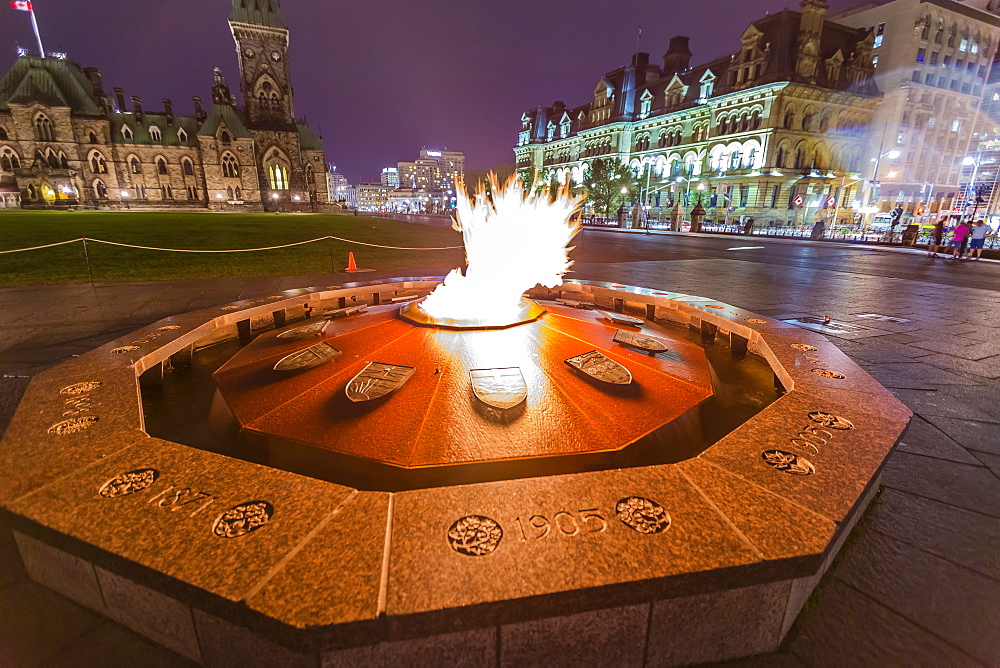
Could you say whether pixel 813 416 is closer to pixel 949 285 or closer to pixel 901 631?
pixel 901 631

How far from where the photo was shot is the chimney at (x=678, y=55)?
48.7 m

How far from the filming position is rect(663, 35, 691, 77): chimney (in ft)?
160

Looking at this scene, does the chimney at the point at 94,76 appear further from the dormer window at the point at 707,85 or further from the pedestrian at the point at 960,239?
the pedestrian at the point at 960,239

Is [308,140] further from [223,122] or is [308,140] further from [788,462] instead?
[788,462]

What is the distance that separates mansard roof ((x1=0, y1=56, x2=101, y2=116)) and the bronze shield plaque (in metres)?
73.5

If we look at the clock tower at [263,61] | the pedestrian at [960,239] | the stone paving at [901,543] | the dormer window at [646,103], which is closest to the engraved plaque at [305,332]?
the stone paving at [901,543]

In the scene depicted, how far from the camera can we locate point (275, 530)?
1518 millimetres

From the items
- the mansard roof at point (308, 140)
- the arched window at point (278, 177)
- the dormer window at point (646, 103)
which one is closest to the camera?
the dormer window at point (646, 103)

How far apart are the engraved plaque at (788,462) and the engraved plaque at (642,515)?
0.69 meters

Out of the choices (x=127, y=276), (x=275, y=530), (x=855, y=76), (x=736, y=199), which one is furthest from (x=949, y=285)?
(x=855, y=76)

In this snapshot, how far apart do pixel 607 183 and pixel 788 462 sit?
1962 inches

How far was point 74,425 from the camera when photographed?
2.18 metres

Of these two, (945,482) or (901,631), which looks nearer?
(901,631)

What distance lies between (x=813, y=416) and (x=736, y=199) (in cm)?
4707
